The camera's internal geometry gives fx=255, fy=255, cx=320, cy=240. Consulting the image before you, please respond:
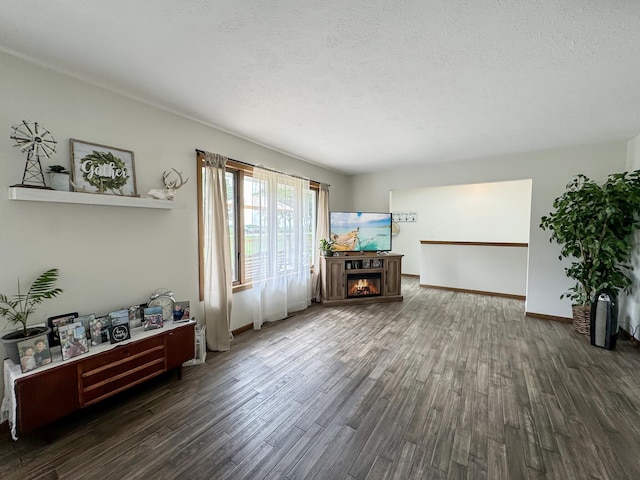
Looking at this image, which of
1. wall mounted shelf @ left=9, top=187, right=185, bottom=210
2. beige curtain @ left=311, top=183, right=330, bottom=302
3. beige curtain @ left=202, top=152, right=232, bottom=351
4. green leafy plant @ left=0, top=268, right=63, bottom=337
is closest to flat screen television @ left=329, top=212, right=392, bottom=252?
beige curtain @ left=311, top=183, right=330, bottom=302

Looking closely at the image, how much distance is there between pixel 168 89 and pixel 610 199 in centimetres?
484

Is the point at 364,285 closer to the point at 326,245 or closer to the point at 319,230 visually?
the point at 326,245

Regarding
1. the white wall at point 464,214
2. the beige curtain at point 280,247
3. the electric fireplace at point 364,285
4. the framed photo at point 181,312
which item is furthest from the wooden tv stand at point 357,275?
the framed photo at point 181,312

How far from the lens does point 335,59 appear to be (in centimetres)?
178

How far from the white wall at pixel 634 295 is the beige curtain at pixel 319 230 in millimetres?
4244

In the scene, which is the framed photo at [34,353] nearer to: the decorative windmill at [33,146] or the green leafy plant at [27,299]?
the green leafy plant at [27,299]

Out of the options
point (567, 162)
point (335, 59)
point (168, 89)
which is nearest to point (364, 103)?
point (335, 59)

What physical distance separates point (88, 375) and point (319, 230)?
370 cm

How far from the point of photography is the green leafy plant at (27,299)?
5.72ft

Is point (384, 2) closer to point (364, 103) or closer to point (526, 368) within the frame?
point (364, 103)

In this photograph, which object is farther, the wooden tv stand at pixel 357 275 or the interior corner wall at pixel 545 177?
the wooden tv stand at pixel 357 275

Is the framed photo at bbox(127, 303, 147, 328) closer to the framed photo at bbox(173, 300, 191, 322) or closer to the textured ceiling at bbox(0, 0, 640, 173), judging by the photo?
the framed photo at bbox(173, 300, 191, 322)

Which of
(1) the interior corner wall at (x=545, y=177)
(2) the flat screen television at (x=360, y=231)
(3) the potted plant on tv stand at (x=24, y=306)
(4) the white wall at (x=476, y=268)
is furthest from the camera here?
(4) the white wall at (x=476, y=268)

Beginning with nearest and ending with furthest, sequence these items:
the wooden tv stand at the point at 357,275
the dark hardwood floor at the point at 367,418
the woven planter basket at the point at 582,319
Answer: the dark hardwood floor at the point at 367,418, the woven planter basket at the point at 582,319, the wooden tv stand at the point at 357,275
